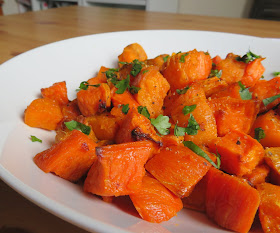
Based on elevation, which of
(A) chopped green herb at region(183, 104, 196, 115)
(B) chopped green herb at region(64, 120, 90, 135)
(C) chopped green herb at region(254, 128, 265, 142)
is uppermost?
(A) chopped green herb at region(183, 104, 196, 115)

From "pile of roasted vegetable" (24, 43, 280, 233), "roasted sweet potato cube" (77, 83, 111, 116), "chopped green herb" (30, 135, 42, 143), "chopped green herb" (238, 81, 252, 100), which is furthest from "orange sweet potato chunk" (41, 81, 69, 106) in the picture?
"chopped green herb" (238, 81, 252, 100)

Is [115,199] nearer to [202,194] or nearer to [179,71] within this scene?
[202,194]

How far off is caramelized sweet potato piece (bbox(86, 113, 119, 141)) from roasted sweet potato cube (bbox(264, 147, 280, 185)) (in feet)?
1.58

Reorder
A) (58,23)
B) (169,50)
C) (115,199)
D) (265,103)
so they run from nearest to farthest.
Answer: (115,199), (265,103), (169,50), (58,23)

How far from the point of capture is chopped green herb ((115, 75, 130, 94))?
0.97 m

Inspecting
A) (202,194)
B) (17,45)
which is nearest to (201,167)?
(202,194)

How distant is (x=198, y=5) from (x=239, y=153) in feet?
20.4

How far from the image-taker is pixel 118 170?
646 millimetres

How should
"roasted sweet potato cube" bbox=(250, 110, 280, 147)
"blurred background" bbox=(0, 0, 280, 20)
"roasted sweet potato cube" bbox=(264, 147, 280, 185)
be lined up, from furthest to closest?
"blurred background" bbox=(0, 0, 280, 20)
"roasted sweet potato cube" bbox=(250, 110, 280, 147)
"roasted sweet potato cube" bbox=(264, 147, 280, 185)

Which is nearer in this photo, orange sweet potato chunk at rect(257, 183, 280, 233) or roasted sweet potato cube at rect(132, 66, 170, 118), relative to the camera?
orange sweet potato chunk at rect(257, 183, 280, 233)

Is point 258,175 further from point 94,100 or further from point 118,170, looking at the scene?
point 94,100

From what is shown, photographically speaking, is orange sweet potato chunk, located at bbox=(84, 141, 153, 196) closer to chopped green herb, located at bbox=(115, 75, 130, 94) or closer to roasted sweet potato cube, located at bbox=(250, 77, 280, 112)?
chopped green herb, located at bbox=(115, 75, 130, 94)

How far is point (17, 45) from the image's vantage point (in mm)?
1735

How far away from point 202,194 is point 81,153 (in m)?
0.37
